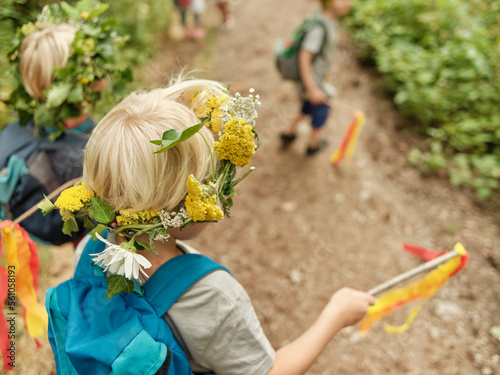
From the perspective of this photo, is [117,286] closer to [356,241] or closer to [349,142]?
[356,241]

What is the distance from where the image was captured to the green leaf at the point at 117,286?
1.12 m

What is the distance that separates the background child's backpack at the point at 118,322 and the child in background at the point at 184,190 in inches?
1.1

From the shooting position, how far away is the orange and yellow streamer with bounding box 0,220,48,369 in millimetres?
1609

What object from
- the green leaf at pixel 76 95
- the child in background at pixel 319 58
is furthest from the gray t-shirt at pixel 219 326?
the child in background at pixel 319 58

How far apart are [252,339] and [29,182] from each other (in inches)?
55.0

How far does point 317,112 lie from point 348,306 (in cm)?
256

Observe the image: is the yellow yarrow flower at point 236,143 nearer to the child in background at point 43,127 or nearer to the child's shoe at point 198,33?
the child in background at point 43,127

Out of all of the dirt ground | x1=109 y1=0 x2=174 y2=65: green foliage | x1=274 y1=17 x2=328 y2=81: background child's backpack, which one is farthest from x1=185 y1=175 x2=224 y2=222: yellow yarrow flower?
x1=109 y1=0 x2=174 y2=65: green foliage

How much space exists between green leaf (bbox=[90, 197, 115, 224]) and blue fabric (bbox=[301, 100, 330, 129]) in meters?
3.04

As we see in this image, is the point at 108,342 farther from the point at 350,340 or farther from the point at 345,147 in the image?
the point at 345,147

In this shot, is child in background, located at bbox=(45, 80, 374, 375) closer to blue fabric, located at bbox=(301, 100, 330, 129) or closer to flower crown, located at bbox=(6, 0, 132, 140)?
flower crown, located at bbox=(6, 0, 132, 140)

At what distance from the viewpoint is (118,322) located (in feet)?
3.84

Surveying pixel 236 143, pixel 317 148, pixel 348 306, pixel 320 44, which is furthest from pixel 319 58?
pixel 236 143

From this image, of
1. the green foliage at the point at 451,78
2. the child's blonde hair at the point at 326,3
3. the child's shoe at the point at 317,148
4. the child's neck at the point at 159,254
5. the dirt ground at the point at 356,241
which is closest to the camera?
the child's neck at the point at 159,254
